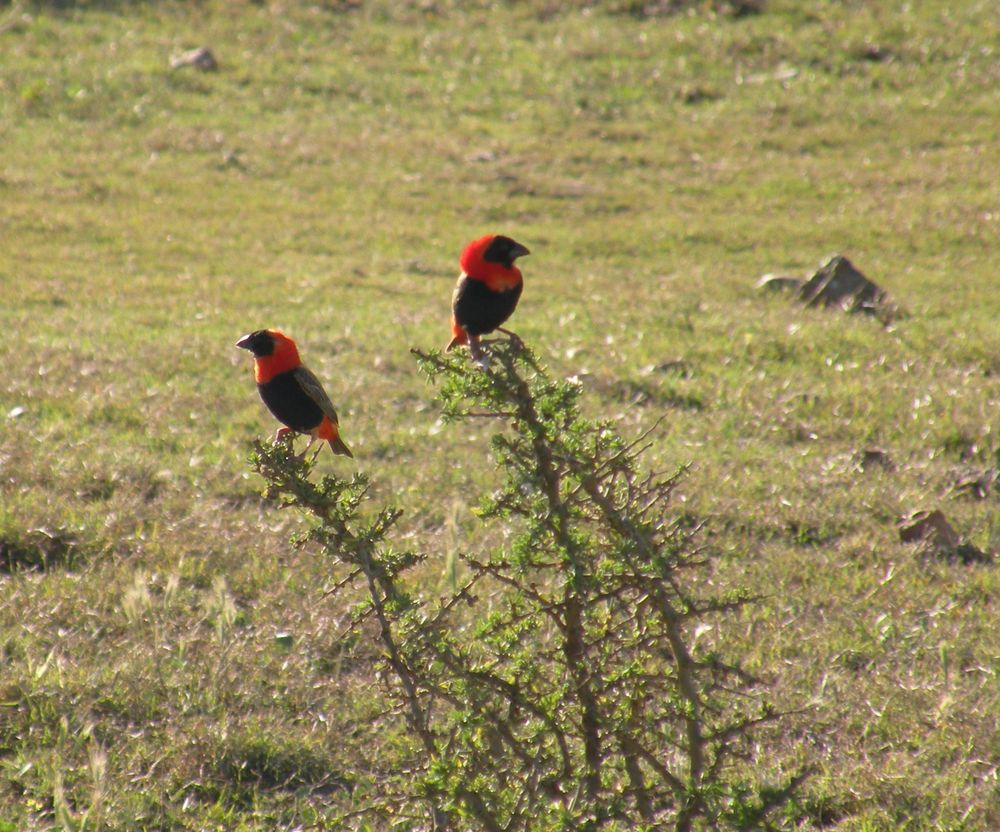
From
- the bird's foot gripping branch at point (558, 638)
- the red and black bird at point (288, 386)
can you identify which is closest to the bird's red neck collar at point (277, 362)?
the red and black bird at point (288, 386)

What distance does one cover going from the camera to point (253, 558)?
5156mm

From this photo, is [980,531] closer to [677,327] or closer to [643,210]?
[677,327]

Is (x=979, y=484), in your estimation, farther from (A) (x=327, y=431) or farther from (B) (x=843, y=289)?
(B) (x=843, y=289)

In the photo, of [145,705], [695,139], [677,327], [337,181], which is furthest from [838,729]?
[695,139]

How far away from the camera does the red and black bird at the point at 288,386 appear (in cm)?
411

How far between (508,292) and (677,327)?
5091 mm

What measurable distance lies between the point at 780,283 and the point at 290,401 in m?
7.06

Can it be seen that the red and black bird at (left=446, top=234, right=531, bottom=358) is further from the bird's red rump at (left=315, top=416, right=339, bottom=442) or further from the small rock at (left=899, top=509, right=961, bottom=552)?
the small rock at (left=899, top=509, right=961, bottom=552)

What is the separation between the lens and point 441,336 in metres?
8.76

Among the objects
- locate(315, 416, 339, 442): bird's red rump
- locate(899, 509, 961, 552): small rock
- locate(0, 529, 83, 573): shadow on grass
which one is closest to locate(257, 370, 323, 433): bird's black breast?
locate(315, 416, 339, 442): bird's red rump

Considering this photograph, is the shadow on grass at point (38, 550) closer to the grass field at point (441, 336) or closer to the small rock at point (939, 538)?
the grass field at point (441, 336)

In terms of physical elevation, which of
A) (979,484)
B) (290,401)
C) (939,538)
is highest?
(290,401)

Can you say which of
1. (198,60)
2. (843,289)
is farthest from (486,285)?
(198,60)

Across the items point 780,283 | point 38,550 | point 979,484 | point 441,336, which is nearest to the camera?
point 38,550
